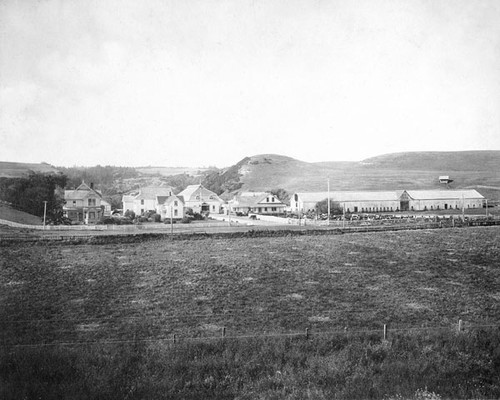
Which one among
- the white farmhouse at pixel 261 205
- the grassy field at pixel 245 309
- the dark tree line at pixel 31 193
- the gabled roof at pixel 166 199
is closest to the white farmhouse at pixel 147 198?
the gabled roof at pixel 166 199

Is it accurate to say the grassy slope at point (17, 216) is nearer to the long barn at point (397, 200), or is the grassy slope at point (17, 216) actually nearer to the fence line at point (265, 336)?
the fence line at point (265, 336)

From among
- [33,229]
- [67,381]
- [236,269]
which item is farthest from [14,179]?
[67,381]

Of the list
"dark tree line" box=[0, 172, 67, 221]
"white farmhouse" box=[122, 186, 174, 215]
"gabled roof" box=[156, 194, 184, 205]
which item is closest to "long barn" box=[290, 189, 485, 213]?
"gabled roof" box=[156, 194, 184, 205]

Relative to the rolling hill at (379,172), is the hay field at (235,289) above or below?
below

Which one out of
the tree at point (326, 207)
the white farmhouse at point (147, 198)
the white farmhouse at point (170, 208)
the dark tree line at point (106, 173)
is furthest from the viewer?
the dark tree line at point (106, 173)

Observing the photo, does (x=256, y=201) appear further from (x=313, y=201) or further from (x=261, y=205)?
(x=313, y=201)

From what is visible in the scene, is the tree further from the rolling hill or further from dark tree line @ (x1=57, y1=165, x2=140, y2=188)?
dark tree line @ (x1=57, y1=165, x2=140, y2=188)
